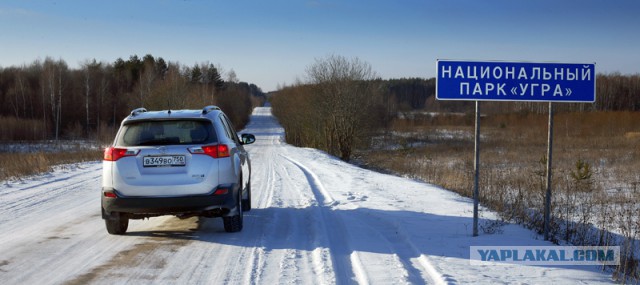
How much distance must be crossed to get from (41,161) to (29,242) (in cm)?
1332

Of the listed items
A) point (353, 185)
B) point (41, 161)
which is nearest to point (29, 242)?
point (353, 185)

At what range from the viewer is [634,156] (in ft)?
105

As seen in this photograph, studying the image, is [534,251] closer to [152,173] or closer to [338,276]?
[338,276]

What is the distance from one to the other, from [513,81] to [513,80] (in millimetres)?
14

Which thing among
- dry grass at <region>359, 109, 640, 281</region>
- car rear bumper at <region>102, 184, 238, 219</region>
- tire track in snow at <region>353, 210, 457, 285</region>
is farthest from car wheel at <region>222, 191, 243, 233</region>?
dry grass at <region>359, 109, 640, 281</region>

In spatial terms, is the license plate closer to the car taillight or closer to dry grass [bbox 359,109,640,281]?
the car taillight

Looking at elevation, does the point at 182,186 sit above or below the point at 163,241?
above

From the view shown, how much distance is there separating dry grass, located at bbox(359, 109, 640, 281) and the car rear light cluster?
Result: 4.95 m

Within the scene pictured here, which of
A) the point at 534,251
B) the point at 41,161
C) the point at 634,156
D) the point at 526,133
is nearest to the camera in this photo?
the point at 534,251

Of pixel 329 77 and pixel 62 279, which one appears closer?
pixel 62 279

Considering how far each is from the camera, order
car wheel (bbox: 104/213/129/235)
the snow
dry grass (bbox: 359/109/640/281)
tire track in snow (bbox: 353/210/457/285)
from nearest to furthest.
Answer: tire track in snow (bbox: 353/210/457/285) < the snow < car wheel (bbox: 104/213/129/235) < dry grass (bbox: 359/109/640/281)

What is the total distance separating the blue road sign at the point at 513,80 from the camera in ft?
24.7
